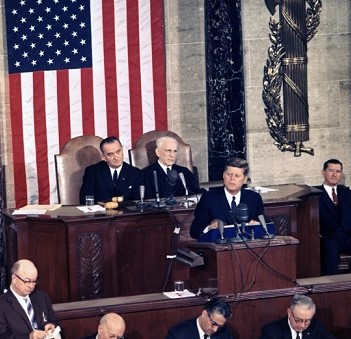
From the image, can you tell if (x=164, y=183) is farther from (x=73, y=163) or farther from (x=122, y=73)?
(x=122, y=73)

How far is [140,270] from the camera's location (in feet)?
40.5

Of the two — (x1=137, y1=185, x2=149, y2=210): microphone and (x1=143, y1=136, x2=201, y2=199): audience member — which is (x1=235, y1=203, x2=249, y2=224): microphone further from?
(x1=143, y1=136, x2=201, y2=199): audience member

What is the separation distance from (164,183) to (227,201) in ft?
5.19

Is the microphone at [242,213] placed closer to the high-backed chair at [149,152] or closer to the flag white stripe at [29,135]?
the high-backed chair at [149,152]

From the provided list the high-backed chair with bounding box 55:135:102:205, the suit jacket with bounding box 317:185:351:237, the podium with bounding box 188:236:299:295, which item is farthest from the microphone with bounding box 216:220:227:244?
the high-backed chair with bounding box 55:135:102:205

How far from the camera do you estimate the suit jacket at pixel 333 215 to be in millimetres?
13352

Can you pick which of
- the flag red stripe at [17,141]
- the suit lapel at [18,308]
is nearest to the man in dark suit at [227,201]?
the suit lapel at [18,308]

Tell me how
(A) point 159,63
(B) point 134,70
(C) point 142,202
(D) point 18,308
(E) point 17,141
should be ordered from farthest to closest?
(A) point 159,63
(B) point 134,70
(E) point 17,141
(C) point 142,202
(D) point 18,308

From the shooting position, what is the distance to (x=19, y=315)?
399 inches

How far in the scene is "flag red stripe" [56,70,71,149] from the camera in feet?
48.1

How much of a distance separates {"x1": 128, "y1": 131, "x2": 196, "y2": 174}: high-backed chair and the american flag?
103 centimetres

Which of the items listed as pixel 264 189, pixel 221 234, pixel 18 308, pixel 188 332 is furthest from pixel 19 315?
pixel 264 189

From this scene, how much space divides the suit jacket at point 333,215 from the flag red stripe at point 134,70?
2598 millimetres

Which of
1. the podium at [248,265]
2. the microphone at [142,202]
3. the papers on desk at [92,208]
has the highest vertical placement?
the microphone at [142,202]
